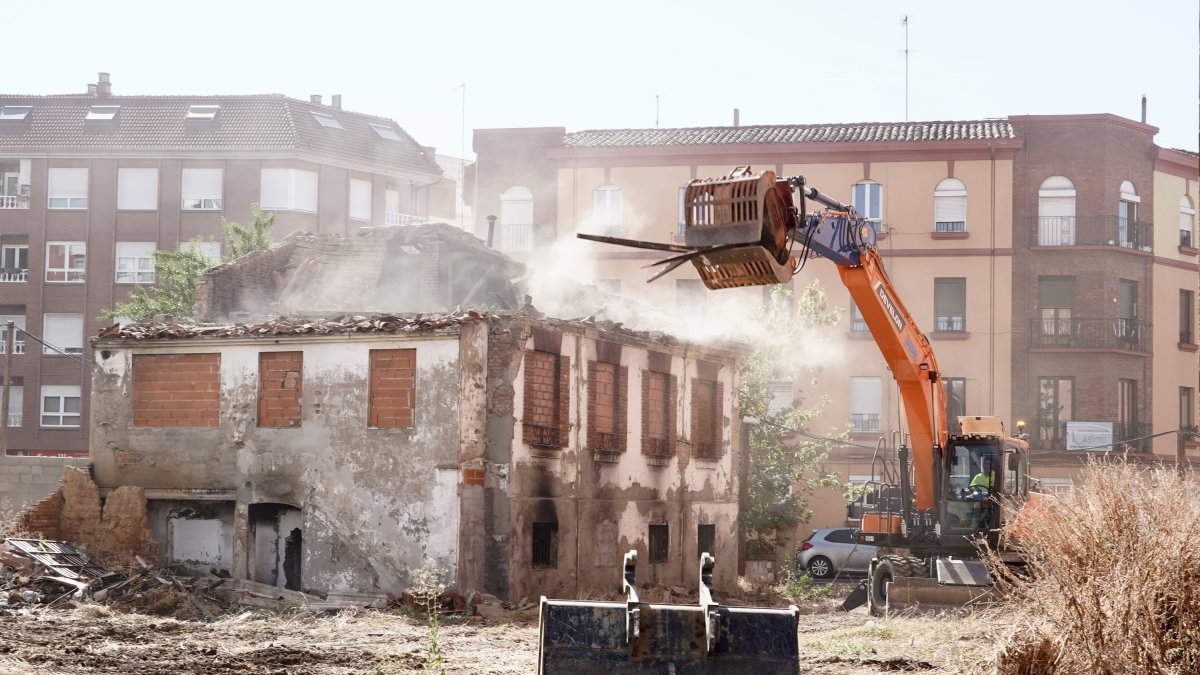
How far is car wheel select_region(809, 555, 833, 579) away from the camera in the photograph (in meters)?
36.3

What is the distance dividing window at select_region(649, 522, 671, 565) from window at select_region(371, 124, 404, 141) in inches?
1400

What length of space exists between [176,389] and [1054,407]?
2911 centimetres

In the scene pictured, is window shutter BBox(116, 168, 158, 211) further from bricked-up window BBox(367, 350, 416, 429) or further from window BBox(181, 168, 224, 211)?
bricked-up window BBox(367, 350, 416, 429)

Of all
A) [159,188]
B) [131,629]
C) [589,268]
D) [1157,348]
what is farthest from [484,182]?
[131,629]

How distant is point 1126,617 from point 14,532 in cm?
1768

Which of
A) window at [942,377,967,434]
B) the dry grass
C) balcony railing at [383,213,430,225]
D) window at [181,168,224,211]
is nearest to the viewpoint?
the dry grass

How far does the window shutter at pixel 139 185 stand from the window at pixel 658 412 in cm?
3256

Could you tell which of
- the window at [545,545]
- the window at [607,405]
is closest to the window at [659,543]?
the window at [607,405]

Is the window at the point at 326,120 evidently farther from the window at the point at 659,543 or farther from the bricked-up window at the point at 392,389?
the bricked-up window at the point at 392,389

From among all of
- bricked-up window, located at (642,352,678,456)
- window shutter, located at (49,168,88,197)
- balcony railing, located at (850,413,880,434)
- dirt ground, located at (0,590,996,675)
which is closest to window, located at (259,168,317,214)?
window shutter, located at (49,168,88,197)

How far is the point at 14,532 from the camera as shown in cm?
2291


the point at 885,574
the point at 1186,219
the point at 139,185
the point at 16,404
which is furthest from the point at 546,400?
the point at 16,404

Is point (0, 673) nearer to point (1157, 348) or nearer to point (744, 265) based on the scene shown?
point (744, 265)

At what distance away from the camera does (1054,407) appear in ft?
147
